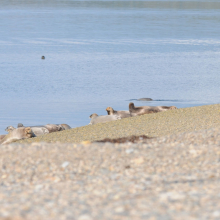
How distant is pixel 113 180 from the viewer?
5758mm

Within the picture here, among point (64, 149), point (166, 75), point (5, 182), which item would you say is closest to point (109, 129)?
point (64, 149)

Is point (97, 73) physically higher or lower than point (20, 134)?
higher

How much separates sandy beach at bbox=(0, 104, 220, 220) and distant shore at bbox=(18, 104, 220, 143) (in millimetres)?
2663

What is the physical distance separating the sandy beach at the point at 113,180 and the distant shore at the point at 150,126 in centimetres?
266

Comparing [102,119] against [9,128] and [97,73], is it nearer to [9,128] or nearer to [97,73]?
[9,128]

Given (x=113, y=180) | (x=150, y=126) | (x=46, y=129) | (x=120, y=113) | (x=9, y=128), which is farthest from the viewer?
(x=120, y=113)

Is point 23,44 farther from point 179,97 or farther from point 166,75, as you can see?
point 179,97

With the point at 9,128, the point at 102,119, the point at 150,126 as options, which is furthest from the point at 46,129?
the point at 150,126

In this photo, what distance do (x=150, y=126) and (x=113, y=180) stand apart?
6.42 m

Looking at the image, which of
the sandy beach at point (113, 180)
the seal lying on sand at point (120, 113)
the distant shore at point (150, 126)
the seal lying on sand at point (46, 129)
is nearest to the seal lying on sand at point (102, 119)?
the seal lying on sand at point (120, 113)

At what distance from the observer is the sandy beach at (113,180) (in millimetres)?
4227

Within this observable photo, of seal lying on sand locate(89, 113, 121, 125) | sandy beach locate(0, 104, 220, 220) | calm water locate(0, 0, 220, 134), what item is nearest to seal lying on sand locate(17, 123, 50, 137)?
calm water locate(0, 0, 220, 134)

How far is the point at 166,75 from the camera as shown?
23.1 m

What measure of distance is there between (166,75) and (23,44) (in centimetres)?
1447
